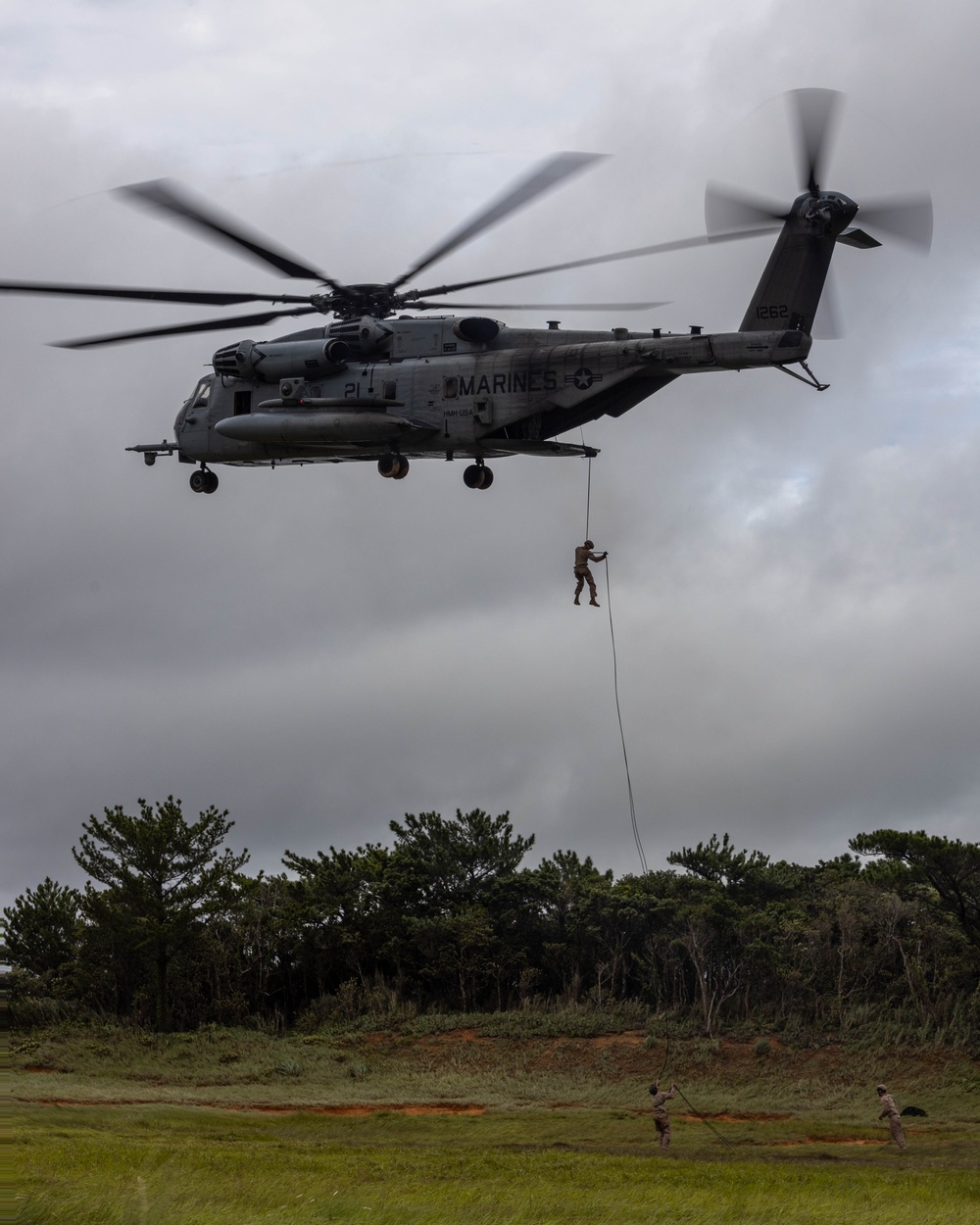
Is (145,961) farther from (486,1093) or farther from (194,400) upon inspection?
(194,400)

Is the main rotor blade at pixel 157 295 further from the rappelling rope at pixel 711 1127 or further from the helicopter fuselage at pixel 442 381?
the rappelling rope at pixel 711 1127

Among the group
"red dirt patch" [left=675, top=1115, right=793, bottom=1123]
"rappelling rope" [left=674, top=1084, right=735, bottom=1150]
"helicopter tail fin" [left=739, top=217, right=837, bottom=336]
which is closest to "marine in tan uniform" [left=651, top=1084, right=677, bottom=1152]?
"rappelling rope" [left=674, top=1084, right=735, bottom=1150]

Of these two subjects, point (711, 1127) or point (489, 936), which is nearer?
point (711, 1127)

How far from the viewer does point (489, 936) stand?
45.6 metres

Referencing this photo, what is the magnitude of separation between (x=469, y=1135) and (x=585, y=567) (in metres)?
11.7

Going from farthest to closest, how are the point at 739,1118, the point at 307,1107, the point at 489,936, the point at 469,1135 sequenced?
the point at 489,936 < the point at 307,1107 < the point at 739,1118 < the point at 469,1135

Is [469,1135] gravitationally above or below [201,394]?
below

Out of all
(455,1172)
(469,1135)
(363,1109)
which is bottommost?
(455,1172)

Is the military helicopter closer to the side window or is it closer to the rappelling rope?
the side window

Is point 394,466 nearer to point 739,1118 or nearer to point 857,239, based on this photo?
point 857,239

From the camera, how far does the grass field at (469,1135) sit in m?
18.7

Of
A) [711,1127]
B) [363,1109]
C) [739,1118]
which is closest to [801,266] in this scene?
[711,1127]

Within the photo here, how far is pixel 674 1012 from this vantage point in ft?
135

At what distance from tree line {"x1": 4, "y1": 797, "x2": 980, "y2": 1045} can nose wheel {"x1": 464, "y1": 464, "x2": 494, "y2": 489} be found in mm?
19754
